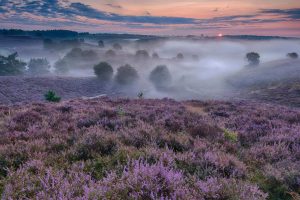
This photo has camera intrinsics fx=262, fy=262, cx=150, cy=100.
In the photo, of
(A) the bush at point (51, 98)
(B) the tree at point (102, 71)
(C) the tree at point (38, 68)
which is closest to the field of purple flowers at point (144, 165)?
(A) the bush at point (51, 98)

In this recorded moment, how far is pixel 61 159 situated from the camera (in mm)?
5184

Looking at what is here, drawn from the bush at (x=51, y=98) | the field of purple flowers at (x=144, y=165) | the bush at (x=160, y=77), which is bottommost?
the bush at (x=160, y=77)

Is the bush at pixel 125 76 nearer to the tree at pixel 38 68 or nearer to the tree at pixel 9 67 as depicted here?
the tree at pixel 9 67

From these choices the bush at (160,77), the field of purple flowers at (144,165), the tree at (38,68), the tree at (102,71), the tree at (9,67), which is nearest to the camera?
the field of purple flowers at (144,165)

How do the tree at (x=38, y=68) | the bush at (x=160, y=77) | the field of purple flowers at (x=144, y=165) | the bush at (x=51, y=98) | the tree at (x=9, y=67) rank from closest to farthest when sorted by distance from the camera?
the field of purple flowers at (x=144, y=165) < the bush at (x=51, y=98) < the tree at (x=9, y=67) < the bush at (x=160, y=77) < the tree at (x=38, y=68)

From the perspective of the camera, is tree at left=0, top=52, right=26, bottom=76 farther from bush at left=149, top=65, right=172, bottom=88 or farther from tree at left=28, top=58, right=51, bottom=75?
bush at left=149, top=65, right=172, bottom=88

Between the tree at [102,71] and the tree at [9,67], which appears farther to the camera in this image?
the tree at [9,67]

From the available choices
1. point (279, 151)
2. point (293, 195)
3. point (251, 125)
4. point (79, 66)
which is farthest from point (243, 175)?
point (79, 66)

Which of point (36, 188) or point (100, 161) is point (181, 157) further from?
point (36, 188)

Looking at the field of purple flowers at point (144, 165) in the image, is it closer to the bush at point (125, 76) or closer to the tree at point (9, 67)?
the bush at point (125, 76)

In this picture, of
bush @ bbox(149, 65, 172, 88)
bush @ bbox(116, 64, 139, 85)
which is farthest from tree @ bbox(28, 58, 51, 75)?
bush @ bbox(149, 65, 172, 88)

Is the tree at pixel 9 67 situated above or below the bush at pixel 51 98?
below

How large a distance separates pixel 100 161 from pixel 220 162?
90.2 inches

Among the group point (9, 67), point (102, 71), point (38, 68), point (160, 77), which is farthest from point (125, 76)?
point (38, 68)
